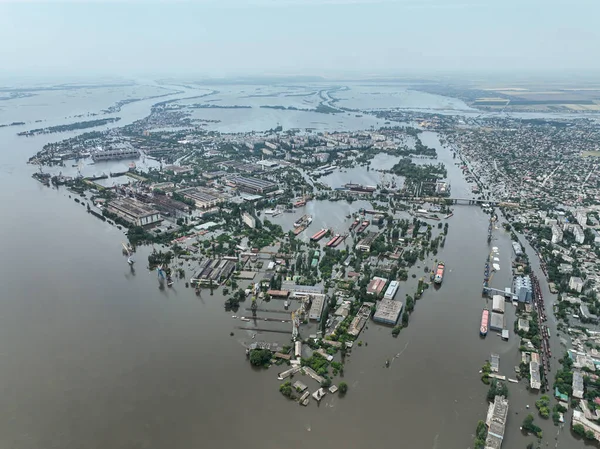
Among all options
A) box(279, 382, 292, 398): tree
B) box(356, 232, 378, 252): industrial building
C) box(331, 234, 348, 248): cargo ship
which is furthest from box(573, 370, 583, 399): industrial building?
box(331, 234, 348, 248): cargo ship

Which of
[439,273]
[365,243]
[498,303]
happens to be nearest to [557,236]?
[439,273]

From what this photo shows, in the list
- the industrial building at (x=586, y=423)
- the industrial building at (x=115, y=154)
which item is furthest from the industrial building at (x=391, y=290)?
the industrial building at (x=115, y=154)

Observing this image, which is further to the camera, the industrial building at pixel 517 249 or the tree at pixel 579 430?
the industrial building at pixel 517 249

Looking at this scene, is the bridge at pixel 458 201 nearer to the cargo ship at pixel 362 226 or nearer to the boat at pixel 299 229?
the cargo ship at pixel 362 226

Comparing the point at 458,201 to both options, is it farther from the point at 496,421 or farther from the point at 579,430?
the point at 496,421

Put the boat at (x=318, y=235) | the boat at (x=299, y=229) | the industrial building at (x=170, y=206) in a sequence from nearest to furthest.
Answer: the boat at (x=318, y=235)
the boat at (x=299, y=229)
the industrial building at (x=170, y=206)

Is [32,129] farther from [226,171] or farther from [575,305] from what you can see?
[575,305]
